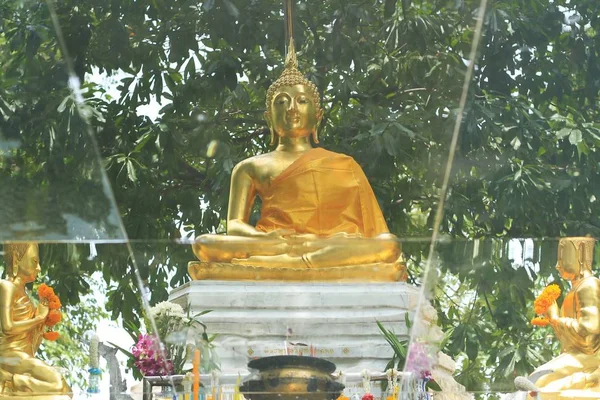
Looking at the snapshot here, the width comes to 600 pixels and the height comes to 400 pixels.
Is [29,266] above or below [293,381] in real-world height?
above

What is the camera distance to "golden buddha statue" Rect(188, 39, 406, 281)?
7242 millimetres

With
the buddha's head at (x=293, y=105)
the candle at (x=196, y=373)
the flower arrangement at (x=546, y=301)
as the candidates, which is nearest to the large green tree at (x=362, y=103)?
the buddha's head at (x=293, y=105)

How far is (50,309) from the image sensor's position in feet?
21.7

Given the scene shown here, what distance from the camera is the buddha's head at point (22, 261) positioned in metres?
6.66

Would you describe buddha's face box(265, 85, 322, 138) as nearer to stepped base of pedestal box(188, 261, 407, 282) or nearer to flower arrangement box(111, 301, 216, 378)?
stepped base of pedestal box(188, 261, 407, 282)

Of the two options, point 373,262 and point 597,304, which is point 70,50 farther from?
point 597,304

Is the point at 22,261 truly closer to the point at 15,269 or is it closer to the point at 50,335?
the point at 15,269

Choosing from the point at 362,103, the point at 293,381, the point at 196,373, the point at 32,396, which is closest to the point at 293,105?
the point at 362,103

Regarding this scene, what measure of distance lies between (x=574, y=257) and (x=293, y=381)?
6.32ft

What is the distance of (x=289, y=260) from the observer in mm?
7336

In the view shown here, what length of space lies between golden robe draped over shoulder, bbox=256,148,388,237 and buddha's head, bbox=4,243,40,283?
1.48 m

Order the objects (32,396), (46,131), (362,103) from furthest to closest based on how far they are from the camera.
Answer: (362,103) → (46,131) → (32,396)

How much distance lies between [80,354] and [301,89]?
2.19 metres

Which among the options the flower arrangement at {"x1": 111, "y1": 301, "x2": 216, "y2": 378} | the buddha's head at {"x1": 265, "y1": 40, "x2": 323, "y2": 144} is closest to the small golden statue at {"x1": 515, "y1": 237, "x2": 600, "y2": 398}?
the flower arrangement at {"x1": 111, "y1": 301, "x2": 216, "y2": 378}
